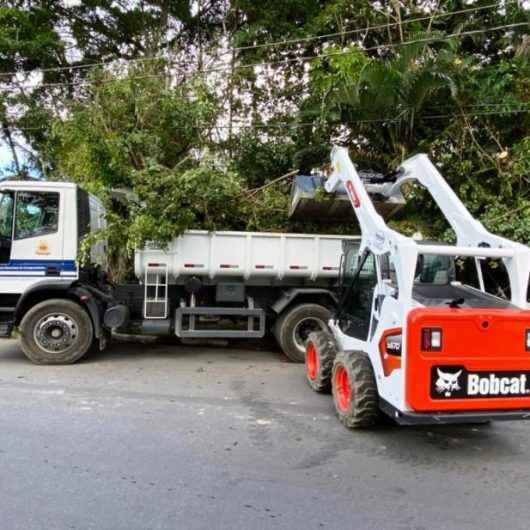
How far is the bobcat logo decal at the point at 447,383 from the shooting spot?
12.3 feet

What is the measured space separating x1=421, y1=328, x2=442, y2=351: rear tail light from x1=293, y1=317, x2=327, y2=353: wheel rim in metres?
3.70

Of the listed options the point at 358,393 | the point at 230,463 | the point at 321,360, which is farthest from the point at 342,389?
the point at 230,463

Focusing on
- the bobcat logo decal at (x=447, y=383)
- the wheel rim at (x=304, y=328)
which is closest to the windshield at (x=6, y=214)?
the wheel rim at (x=304, y=328)

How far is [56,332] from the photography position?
6688 mm

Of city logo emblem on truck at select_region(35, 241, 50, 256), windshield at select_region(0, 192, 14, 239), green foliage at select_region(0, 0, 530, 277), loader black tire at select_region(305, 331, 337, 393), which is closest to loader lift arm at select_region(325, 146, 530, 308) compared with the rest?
loader black tire at select_region(305, 331, 337, 393)

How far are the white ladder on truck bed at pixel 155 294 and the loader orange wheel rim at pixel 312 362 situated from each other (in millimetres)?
2424

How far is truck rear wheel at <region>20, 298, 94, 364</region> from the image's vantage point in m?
6.61

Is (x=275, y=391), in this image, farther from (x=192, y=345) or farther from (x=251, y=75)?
(x=251, y=75)

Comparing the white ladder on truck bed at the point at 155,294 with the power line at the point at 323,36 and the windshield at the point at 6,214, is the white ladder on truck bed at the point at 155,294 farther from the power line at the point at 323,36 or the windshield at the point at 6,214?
the power line at the point at 323,36

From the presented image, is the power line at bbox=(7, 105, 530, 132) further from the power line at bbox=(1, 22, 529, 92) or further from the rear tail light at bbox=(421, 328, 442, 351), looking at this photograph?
the rear tail light at bbox=(421, 328, 442, 351)

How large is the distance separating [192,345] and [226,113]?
7.07 metres

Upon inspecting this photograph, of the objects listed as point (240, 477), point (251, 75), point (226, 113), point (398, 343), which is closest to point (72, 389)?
point (240, 477)

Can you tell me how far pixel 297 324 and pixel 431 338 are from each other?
3.80 meters

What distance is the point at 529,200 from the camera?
9039 mm
